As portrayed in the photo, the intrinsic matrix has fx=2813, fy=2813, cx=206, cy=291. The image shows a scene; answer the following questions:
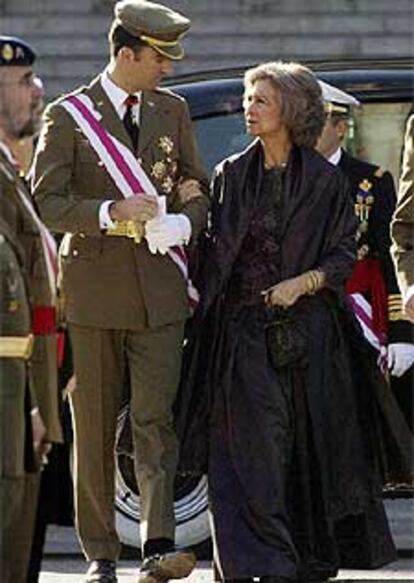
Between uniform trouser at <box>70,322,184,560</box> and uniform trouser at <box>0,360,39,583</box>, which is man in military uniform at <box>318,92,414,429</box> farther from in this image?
uniform trouser at <box>0,360,39,583</box>

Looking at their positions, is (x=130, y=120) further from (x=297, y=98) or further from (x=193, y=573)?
(x=193, y=573)

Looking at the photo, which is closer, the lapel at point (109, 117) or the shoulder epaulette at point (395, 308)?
the lapel at point (109, 117)

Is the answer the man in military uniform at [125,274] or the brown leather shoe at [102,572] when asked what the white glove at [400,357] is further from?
the brown leather shoe at [102,572]

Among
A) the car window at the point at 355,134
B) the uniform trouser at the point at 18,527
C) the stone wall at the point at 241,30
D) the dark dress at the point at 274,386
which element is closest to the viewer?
the uniform trouser at the point at 18,527

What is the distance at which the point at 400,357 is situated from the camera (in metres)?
10.4

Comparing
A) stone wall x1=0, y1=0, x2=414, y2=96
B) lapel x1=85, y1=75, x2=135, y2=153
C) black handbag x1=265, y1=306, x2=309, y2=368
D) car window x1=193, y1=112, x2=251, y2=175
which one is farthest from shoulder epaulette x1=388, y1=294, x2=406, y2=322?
stone wall x1=0, y1=0, x2=414, y2=96

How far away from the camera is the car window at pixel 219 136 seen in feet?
35.4

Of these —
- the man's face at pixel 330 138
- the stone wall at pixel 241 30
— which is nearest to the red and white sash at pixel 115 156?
the man's face at pixel 330 138

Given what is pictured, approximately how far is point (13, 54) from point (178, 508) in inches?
117

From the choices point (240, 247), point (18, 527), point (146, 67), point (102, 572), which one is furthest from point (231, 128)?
point (18, 527)

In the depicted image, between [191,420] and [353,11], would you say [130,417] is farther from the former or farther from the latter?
[353,11]

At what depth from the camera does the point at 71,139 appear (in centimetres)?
956

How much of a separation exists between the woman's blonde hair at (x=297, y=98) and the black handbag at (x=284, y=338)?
0.61 m

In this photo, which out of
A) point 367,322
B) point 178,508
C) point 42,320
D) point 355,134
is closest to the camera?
point 42,320
